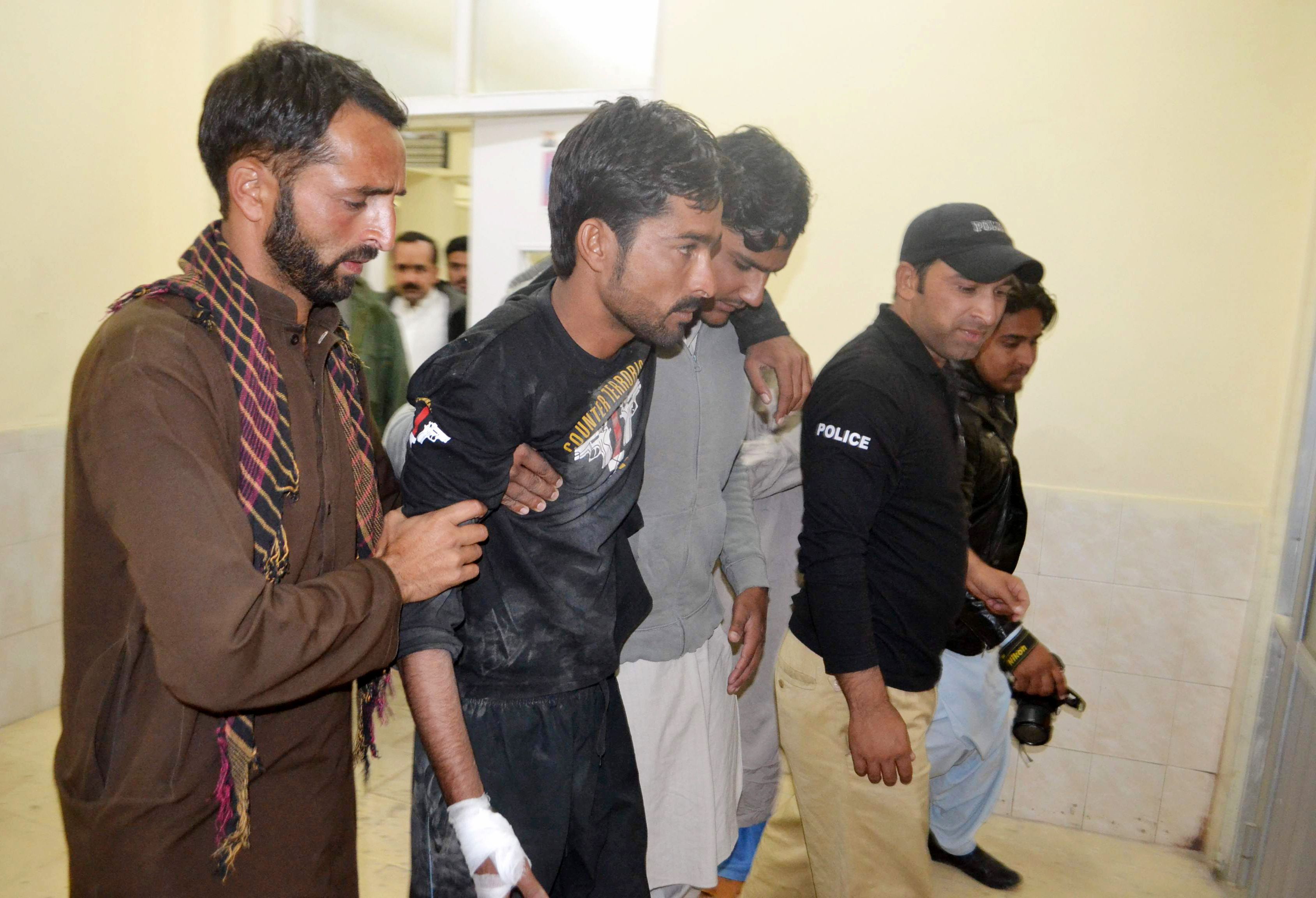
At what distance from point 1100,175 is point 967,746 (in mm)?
1925

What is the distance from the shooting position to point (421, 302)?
4.30 m

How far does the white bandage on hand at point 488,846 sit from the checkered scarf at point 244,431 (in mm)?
276

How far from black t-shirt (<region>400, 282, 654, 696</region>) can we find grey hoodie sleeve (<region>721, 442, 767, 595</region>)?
0.58 meters

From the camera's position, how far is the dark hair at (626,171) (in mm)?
1378

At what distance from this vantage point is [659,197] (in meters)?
1.38

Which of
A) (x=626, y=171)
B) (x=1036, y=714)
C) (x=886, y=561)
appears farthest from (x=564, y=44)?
(x=1036, y=714)

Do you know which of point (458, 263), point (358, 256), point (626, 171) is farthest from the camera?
point (458, 263)

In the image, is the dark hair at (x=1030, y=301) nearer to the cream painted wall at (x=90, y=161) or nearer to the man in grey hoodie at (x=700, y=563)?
the man in grey hoodie at (x=700, y=563)

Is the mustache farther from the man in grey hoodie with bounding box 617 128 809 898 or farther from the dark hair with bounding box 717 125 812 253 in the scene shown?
the dark hair with bounding box 717 125 812 253

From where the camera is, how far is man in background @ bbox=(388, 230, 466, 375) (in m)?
4.23

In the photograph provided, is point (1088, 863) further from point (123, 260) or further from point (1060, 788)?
point (123, 260)

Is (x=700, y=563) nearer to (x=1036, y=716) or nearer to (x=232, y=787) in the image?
(x=232, y=787)

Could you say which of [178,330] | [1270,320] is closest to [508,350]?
[178,330]

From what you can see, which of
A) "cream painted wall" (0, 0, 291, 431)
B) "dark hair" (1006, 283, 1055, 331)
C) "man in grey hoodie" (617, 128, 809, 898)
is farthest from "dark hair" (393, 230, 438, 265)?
"dark hair" (1006, 283, 1055, 331)
